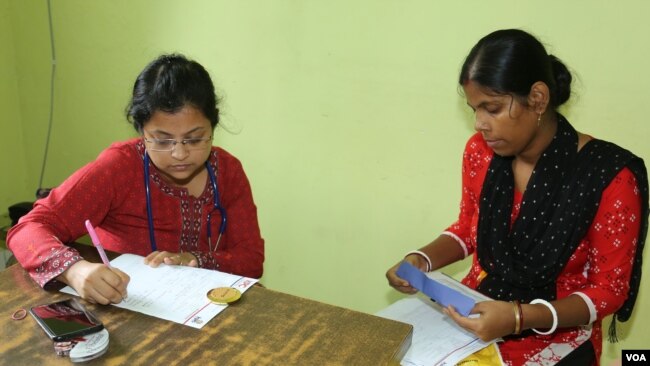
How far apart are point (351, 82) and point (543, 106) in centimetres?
86

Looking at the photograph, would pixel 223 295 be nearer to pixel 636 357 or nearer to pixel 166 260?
pixel 166 260

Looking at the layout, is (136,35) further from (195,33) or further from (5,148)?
(5,148)

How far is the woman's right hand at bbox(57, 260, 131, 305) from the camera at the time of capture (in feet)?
3.71

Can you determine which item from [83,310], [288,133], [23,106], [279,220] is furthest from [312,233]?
[23,106]

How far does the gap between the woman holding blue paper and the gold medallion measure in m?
0.51

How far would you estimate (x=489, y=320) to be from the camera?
1.33m

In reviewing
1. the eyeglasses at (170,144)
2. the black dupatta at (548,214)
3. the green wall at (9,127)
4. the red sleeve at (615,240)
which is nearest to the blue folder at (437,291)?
A: the black dupatta at (548,214)

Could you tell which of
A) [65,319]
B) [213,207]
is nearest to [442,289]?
[213,207]

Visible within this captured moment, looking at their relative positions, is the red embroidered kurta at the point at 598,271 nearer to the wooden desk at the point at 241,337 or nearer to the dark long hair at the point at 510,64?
the dark long hair at the point at 510,64

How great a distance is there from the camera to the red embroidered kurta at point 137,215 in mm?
1405

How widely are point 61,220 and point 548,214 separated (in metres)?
1.22

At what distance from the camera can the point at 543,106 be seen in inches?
56.4

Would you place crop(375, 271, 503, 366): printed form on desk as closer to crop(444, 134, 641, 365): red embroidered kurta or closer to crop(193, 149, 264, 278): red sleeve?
→ crop(444, 134, 641, 365): red embroidered kurta

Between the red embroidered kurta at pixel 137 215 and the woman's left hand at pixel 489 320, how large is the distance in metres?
0.63
